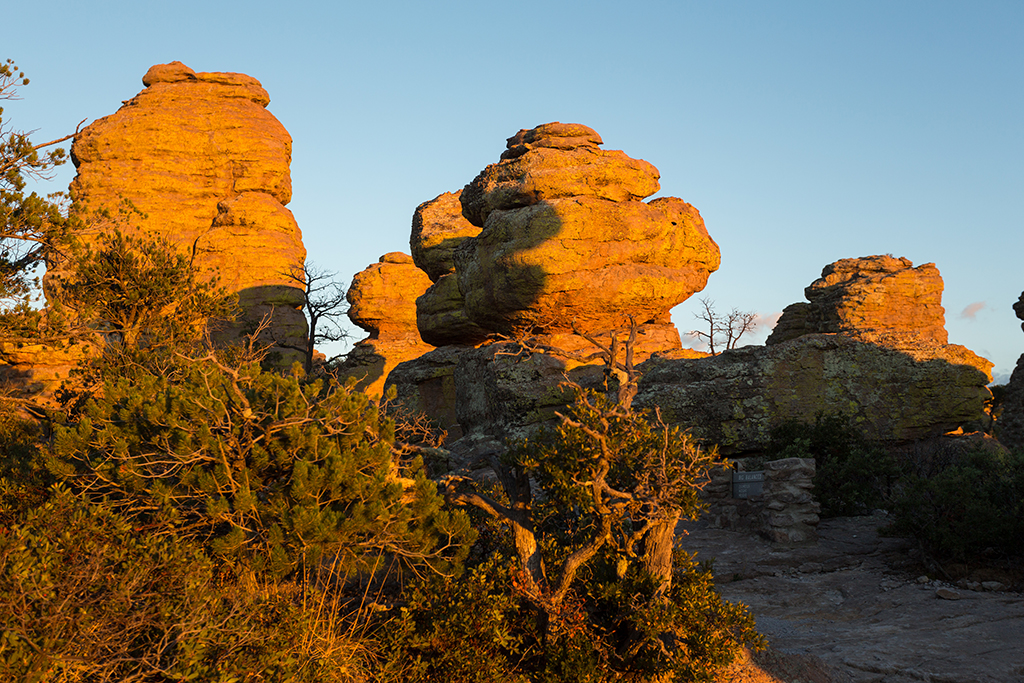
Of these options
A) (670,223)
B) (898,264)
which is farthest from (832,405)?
(898,264)

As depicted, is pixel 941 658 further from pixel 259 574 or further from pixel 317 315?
pixel 317 315

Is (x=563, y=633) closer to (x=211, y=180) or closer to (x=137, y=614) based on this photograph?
(x=137, y=614)

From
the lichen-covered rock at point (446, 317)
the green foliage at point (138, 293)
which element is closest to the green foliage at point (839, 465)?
the lichen-covered rock at point (446, 317)

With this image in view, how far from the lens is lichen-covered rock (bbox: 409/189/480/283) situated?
97.1 feet

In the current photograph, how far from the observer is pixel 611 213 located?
2091cm

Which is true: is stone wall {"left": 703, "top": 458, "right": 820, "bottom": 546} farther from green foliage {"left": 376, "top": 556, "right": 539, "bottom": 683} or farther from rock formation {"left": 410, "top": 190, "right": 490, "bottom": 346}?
rock formation {"left": 410, "top": 190, "right": 490, "bottom": 346}

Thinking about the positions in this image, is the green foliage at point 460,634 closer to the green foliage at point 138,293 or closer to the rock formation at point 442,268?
the green foliage at point 138,293

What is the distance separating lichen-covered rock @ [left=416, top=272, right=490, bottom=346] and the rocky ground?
12.5m

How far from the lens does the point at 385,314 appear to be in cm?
4131

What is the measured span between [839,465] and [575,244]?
9109 millimetres

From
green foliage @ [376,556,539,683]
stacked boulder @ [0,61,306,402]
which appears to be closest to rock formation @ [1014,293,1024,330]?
green foliage @ [376,556,539,683]

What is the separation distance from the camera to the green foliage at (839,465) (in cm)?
1548

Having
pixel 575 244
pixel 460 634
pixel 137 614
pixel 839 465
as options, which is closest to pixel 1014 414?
pixel 839 465

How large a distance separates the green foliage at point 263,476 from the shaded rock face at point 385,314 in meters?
31.0
